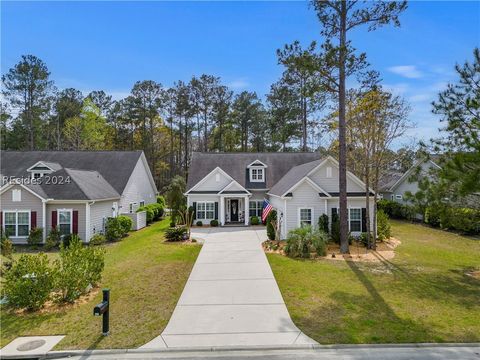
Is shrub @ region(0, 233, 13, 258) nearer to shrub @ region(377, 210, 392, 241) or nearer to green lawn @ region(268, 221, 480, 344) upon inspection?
green lawn @ region(268, 221, 480, 344)

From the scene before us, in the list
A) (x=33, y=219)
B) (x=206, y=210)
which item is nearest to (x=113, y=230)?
(x=33, y=219)

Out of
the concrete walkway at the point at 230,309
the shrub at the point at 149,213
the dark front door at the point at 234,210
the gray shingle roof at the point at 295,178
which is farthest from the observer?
the shrub at the point at 149,213

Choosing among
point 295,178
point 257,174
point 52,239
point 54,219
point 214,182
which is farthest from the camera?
point 257,174

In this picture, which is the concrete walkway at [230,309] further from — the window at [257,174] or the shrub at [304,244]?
the window at [257,174]

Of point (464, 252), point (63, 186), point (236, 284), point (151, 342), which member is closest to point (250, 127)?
point (63, 186)

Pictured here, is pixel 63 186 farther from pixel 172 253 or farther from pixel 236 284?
pixel 236 284

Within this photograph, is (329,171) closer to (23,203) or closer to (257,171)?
(257,171)

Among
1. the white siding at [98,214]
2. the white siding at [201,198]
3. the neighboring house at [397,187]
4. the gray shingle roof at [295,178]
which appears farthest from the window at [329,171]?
the white siding at [98,214]
